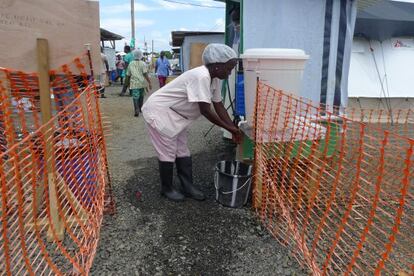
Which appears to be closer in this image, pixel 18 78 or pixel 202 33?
pixel 18 78

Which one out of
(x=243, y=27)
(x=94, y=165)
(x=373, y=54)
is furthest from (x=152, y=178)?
(x=373, y=54)

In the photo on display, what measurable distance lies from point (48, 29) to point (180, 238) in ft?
6.01

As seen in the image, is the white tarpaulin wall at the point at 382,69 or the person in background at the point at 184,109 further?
the white tarpaulin wall at the point at 382,69

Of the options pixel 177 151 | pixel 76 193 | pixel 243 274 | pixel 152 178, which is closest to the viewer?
pixel 243 274

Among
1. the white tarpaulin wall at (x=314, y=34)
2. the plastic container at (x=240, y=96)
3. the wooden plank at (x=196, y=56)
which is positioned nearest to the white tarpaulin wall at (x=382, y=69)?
the white tarpaulin wall at (x=314, y=34)

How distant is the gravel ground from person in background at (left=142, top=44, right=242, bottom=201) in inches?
11.0

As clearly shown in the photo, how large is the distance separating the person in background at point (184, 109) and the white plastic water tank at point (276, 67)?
0.23 meters

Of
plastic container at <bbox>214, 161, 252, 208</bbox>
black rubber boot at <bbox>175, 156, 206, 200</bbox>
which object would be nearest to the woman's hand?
plastic container at <bbox>214, 161, 252, 208</bbox>

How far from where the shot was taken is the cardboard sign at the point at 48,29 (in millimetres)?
2051

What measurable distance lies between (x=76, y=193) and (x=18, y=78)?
1037 mm

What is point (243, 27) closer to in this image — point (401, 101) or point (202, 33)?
point (401, 101)

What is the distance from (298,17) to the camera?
13.6 feet

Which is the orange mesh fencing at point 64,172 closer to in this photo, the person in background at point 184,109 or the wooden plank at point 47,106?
the wooden plank at point 47,106

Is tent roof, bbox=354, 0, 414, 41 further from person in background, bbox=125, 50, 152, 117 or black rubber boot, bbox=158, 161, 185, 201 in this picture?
black rubber boot, bbox=158, 161, 185, 201
